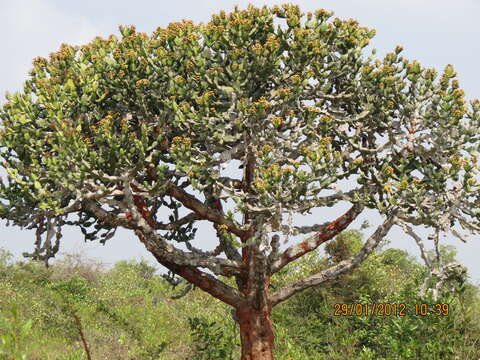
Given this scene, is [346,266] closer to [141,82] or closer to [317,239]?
[317,239]

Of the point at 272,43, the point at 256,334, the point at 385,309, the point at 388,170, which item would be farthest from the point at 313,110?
the point at 385,309

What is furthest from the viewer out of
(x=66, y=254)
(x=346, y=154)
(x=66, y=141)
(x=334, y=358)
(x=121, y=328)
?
(x=66, y=254)

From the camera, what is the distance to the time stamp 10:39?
13.0m

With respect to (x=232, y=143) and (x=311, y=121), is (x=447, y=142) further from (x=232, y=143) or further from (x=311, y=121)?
(x=232, y=143)

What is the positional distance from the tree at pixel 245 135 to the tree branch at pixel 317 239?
4 centimetres

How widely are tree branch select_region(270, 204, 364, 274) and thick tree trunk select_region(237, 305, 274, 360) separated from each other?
1.35 meters

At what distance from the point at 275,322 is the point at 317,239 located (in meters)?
9.08

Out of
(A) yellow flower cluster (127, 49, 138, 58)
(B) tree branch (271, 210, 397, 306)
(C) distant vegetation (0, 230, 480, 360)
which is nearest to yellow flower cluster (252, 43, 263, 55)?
(A) yellow flower cluster (127, 49, 138, 58)

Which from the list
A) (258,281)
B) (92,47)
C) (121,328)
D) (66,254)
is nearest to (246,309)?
(258,281)

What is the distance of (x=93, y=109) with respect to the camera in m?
15.3

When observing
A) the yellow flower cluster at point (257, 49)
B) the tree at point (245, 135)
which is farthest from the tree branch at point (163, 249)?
the yellow flower cluster at point (257, 49)

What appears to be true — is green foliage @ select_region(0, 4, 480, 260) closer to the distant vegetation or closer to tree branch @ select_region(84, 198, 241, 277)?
tree branch @ select_region(84, 198, 241, 277)

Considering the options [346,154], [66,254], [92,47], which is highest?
[66,254]

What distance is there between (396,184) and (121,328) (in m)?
16.5
